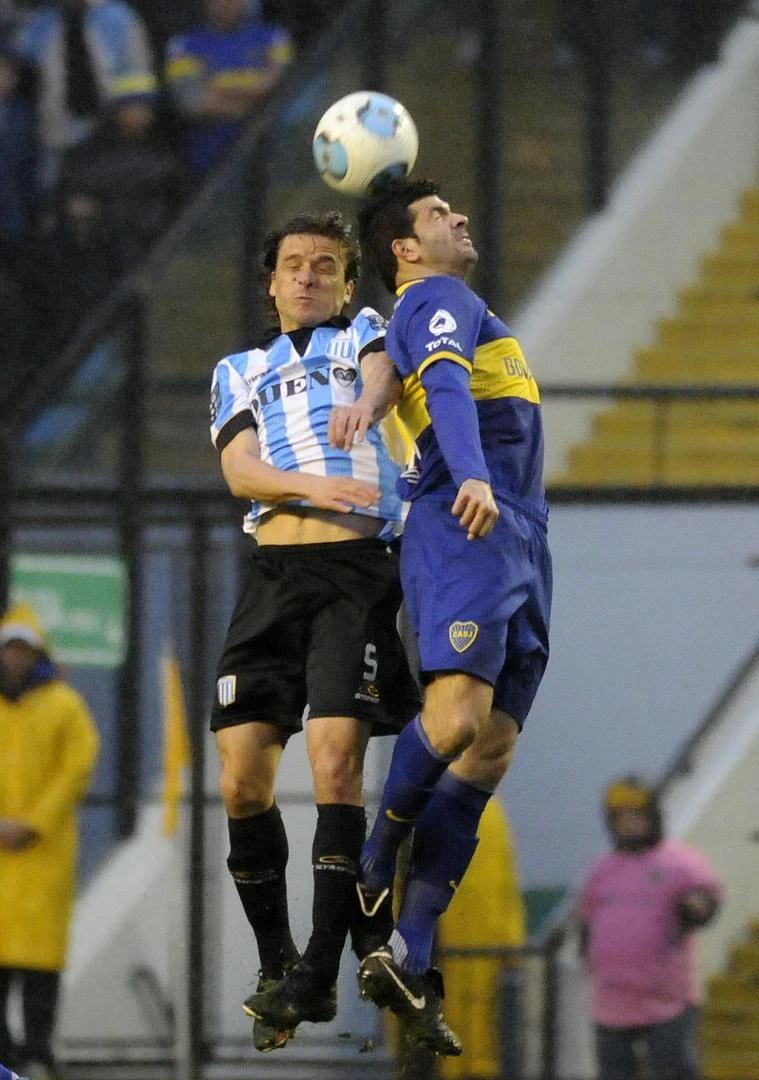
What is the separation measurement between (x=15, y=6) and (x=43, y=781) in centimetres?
406

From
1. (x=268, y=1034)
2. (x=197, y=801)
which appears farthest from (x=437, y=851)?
(x=197, y=801)

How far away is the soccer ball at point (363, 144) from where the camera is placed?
6074mm

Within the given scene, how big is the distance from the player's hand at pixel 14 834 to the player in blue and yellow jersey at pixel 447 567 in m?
4.00

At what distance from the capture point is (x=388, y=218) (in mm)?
6105

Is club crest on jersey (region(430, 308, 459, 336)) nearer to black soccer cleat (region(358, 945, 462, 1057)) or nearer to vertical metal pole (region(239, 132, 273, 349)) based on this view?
black soccer cleat (region(358, 945, 462, 1057))

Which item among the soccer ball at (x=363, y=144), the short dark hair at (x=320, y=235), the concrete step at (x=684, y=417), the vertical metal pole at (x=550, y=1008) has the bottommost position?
the vertical metal pole at (x=550, y=1008)

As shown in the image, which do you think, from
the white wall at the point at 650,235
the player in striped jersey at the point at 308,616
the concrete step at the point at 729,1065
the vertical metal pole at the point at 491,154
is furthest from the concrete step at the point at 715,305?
the player in striped jersey at the point at 308,616

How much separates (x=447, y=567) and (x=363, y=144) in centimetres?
94

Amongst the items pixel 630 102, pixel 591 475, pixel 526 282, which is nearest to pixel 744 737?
pixel 591 475

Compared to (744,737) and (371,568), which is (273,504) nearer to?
(371,568)

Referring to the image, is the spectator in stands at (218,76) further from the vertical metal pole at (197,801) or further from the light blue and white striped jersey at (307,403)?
the light blue and white striped jersey at (307,403)

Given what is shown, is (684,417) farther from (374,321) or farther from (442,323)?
(442,323)

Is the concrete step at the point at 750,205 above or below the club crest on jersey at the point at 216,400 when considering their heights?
above

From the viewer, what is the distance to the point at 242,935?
9.59 m
